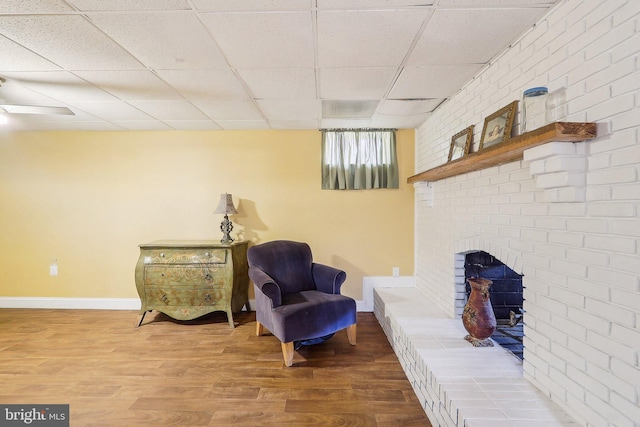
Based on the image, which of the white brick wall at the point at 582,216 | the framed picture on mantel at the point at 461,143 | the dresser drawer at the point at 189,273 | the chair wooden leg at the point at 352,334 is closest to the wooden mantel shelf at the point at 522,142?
the white brick wall at the point at 582,216

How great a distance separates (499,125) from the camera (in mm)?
1848

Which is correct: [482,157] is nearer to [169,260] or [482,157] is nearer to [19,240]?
[169,260]

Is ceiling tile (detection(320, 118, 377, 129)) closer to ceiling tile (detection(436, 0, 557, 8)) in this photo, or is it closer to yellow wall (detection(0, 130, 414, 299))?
yellow wall (detection(0, 130, 414, 299))

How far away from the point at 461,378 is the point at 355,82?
83.7 inches

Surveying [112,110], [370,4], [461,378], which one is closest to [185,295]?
[112,110]

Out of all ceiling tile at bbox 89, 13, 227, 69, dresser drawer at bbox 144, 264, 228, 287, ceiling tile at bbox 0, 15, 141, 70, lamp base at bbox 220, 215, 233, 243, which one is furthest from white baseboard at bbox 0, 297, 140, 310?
ceiling tile at bbox 89, 13, 227, 69

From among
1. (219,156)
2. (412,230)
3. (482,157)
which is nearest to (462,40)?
(482,157)

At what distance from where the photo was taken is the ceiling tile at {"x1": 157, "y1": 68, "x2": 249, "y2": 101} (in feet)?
6.98

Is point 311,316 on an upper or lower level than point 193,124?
lower

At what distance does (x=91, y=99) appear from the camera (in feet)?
8.59

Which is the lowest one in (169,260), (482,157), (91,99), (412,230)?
(169,260)

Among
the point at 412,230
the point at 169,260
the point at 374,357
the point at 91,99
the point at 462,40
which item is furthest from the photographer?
the point at 412,230

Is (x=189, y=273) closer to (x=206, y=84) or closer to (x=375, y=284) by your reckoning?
(x=206, y=84)

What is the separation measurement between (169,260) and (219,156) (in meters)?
1.36
